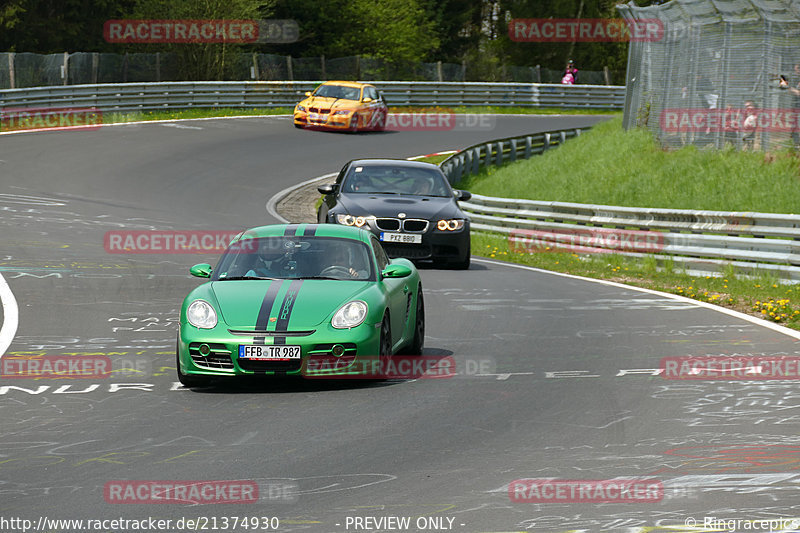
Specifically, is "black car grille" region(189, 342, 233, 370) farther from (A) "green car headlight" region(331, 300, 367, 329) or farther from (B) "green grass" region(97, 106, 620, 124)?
(B) "green grass" region(97, 106, 620, 124)

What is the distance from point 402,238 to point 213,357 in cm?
941

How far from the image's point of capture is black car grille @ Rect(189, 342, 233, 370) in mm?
9789

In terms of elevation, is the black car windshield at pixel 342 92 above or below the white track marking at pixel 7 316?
above

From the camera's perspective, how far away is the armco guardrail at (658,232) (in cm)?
1852

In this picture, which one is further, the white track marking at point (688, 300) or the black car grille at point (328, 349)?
the white track marking at point (688, 300)

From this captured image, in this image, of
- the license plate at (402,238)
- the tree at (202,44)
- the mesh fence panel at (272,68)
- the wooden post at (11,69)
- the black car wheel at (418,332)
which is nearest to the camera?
the black car wheel at (418,332)

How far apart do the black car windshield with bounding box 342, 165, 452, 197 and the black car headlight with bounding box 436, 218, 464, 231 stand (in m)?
1.00

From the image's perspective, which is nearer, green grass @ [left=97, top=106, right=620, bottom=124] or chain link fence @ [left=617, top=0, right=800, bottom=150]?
chain link fence @ [left=617, top=0, right=800, bottom=150]

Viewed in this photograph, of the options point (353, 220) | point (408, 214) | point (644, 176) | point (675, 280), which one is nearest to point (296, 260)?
point (353, 220)

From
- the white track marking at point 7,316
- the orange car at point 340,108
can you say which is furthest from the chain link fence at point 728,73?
the white track marking at point 7,316

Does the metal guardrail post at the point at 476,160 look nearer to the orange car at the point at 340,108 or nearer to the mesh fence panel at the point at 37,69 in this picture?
the orange car at the point at 340,108

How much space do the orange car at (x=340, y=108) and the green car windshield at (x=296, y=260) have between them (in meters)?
30.0

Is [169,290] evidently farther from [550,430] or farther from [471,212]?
[471,212]

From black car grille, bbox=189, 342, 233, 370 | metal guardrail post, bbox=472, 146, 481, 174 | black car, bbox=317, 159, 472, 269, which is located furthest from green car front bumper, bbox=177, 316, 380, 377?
metal guardrail post, bbox=472, 146, 481, 174
